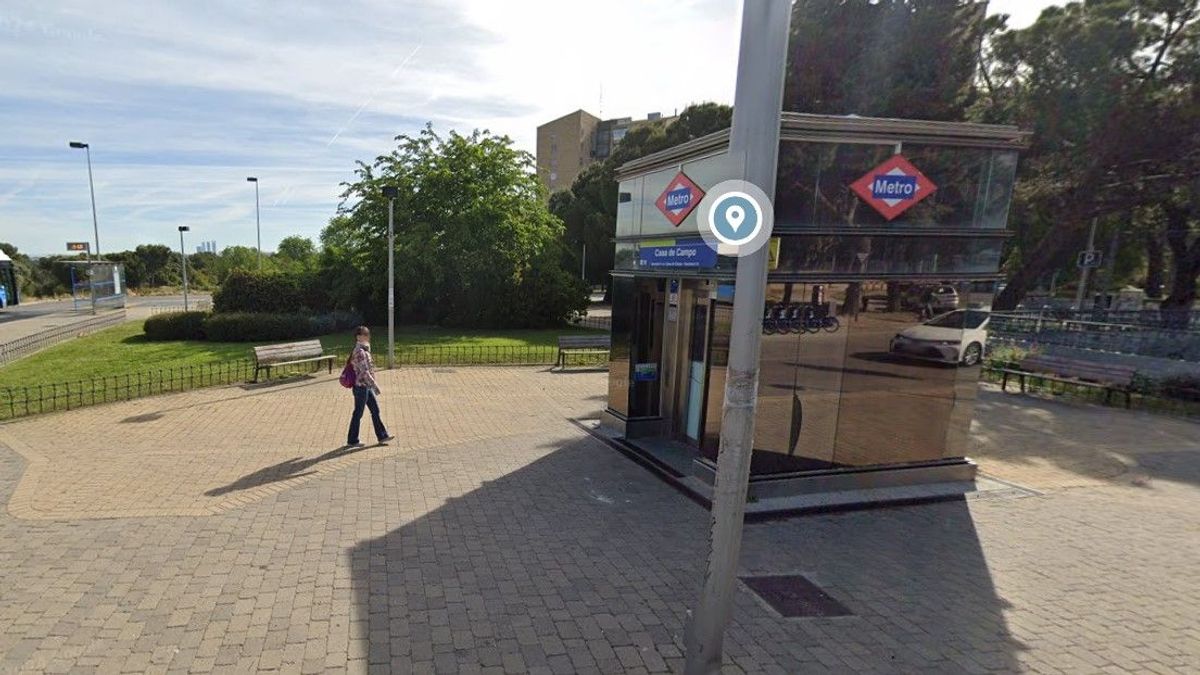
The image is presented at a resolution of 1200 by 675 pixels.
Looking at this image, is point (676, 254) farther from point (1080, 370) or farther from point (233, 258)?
point (233, 258)

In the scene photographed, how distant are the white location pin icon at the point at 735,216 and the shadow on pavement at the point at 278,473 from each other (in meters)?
5.91

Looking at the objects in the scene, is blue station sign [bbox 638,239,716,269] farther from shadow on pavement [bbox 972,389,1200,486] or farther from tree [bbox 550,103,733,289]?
tree [bbox 550,103,733,289]

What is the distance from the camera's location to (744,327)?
3066mm

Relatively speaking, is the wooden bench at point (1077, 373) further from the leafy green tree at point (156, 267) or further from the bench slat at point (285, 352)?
the leafy green tree at point (156, 267)

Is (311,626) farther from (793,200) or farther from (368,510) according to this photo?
(793,200)

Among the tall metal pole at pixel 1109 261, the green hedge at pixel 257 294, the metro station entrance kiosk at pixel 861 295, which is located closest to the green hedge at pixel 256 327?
the green hedge at pixel 257 294

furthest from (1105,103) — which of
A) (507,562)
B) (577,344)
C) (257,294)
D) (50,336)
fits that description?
(50,336)

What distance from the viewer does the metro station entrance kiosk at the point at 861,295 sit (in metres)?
6.07

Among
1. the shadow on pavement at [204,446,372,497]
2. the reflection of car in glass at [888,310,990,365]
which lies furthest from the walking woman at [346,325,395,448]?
the reflection of car in glass at [888,310,990,365]

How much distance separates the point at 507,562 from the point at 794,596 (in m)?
2.31

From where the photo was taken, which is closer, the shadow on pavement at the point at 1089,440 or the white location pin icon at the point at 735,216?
the white location pin icon at the point at 735,216

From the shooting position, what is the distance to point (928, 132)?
6199mm

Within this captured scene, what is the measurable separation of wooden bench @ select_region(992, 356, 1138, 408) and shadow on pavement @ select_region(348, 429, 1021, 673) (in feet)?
29.0

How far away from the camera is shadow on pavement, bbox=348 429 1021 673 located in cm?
372
